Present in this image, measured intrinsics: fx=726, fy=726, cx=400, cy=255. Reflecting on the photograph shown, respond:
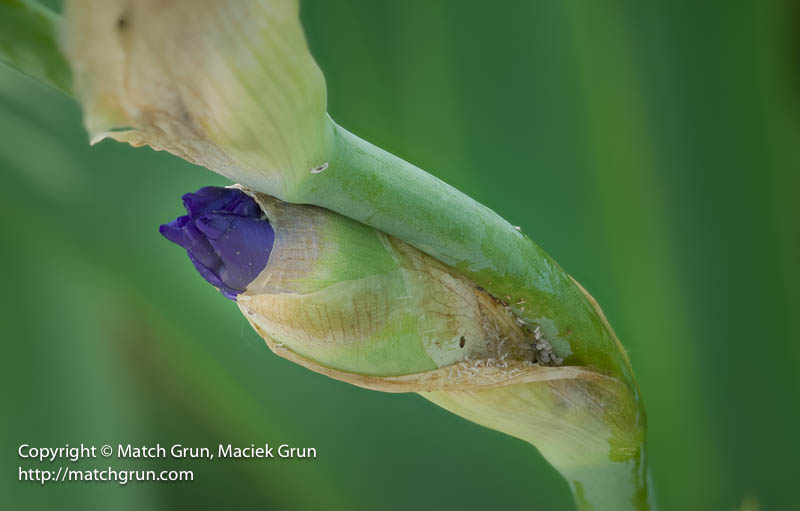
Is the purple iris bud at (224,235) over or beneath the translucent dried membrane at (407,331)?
over

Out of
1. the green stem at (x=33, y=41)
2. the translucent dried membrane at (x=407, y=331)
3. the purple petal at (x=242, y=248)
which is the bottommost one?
the translucent dried membrane at (x=407, y=331)

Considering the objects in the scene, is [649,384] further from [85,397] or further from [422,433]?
[85,397]

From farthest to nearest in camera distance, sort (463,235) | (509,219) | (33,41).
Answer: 1. (509,219)
2. (463,235)
3. (33,41)

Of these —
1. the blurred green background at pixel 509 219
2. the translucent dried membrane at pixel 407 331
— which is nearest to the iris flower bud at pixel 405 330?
the translucent dried membrane at pixel 407 331

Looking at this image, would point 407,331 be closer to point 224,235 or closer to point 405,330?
point 405,330

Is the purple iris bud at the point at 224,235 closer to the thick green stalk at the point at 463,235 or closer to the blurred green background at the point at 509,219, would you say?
the thick green stalk at the point at 463,235

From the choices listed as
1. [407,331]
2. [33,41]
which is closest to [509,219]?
[407,331]

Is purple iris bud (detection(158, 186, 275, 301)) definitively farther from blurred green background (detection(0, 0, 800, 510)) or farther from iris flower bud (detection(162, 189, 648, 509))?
blurred green background (detection(0, 0, 800, 510))
